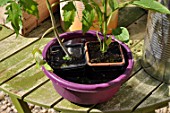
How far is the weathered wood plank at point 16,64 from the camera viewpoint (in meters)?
1.40

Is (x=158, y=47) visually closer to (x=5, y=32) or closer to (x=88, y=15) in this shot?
(x=88, y=15)

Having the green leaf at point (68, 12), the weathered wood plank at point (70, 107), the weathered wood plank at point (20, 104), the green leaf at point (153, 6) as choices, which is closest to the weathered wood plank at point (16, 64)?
the weathered wood plank at point (20, 104)

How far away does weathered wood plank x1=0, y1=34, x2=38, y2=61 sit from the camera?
1486 millimetres

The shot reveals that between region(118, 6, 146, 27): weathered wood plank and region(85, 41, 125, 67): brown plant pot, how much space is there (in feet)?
1.18

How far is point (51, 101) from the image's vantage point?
128 cm

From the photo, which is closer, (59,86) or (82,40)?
(59,86)

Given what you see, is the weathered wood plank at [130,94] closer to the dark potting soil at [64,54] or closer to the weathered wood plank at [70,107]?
the weathered wood plank at [70,107]

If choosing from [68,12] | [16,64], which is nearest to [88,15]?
[68,12]

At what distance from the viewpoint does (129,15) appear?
1690 mm

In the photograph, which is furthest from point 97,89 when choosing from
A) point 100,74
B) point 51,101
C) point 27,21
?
point 27,21

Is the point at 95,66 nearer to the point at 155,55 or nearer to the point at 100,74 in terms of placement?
the point at 100,74

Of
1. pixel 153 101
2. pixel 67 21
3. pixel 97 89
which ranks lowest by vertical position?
pixel 153 101

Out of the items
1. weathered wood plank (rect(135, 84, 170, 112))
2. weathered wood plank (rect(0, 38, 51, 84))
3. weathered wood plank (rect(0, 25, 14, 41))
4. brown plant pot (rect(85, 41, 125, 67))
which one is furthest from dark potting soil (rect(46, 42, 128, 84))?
weathered wood plank (rect(0, 25, 14, 41))

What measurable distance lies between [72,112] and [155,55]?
32 cm
